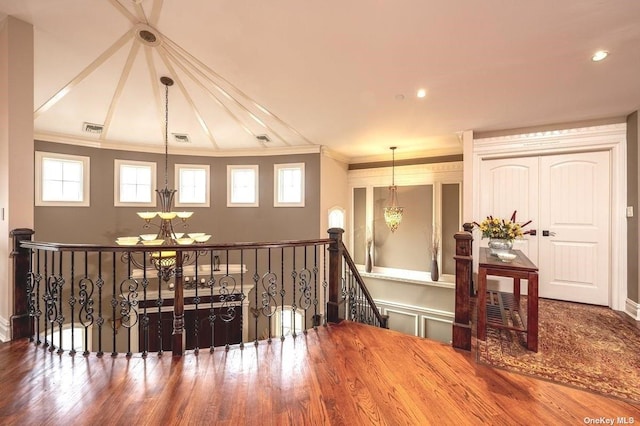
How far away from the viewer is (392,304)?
604 centimetres

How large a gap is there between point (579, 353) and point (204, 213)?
616cm

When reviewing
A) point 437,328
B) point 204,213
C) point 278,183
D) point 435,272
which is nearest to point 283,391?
point 278,183

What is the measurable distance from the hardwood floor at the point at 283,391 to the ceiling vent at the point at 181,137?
3.96 meters

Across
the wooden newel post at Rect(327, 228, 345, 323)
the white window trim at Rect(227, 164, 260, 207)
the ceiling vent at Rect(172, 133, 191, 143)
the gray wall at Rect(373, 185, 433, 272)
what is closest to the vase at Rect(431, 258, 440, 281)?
the gray wall at Rect(373, 185, 433, 272)

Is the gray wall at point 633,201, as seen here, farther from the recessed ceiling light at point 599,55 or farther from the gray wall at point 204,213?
the gray wall at point 204,213

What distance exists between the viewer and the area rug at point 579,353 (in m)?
1.92

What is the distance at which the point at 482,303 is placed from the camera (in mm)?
2432

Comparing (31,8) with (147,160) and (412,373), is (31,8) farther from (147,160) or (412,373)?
(412,373)

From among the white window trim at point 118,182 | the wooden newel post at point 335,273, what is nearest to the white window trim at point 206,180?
the white window trim at point 118,182

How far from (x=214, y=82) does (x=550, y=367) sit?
15.6 feet

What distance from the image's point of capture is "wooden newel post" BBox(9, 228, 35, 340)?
7.79ft

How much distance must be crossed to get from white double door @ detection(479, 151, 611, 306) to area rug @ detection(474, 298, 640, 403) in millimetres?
680

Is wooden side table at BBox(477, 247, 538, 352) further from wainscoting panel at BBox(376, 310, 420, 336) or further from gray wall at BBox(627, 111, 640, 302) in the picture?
wainscoting panel at BBox(376, 310, 420, 336)

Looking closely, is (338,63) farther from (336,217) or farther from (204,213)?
(204,213)
